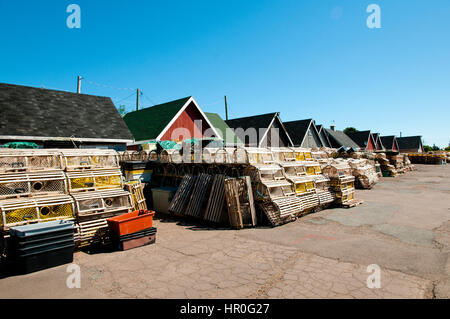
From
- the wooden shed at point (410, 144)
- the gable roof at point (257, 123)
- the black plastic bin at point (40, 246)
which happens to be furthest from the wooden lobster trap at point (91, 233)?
the wooden shed at point (410, 144)

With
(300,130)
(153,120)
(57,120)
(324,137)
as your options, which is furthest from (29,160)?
(324,137)

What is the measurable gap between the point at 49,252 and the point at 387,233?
8743 mm

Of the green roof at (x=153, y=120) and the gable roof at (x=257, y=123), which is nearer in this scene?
the green roof at (x=153, y=120)

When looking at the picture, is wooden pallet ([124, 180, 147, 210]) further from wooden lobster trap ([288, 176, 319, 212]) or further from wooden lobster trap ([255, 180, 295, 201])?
wooden lobster trap ([288, 176, 319, 212])

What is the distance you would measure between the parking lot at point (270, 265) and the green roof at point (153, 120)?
47.3ft

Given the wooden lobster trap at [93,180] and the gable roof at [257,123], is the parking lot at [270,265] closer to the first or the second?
the wooden lobster trap at [93,180]

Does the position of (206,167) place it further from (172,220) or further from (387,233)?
(387,233)

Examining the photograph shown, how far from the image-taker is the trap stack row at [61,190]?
6.26 metres

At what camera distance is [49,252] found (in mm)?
5551

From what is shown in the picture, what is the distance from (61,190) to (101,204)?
115 centimetres

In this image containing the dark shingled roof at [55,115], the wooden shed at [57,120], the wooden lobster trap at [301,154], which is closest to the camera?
the wooden lobster trap at [301,154]

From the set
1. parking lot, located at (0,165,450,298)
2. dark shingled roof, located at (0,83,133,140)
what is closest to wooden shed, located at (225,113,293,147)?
dark shingled roof, located at (0,83,133,140)

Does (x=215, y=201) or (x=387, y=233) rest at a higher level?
(x=215, y=201)
